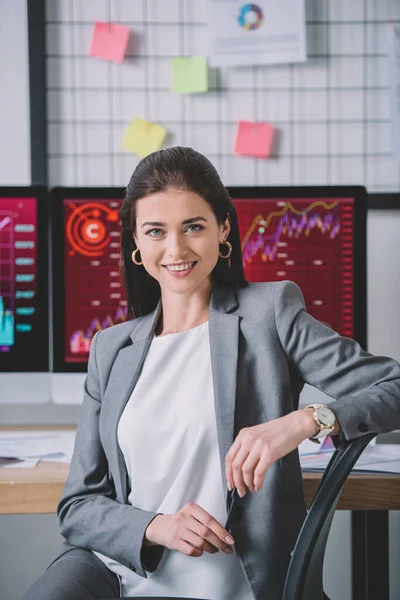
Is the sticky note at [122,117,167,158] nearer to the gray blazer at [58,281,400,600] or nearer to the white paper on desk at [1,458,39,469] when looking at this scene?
the gray blazer at [58,281,400,600]

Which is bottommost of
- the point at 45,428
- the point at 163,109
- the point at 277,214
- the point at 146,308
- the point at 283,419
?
the point at 45,428

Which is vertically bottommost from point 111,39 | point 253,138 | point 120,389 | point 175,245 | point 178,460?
point 178,460

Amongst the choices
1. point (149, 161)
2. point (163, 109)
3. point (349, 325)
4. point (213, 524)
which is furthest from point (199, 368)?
point (163, 109)

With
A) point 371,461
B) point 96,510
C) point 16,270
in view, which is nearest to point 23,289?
point 16,270

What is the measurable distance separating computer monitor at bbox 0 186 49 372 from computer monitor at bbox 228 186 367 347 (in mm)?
480

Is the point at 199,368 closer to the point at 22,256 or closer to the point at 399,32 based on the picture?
the point at 22,256

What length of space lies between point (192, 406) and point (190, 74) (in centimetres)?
107

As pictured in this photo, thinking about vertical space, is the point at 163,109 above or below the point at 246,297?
above

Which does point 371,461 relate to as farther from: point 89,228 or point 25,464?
point 89,228

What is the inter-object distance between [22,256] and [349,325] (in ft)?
2.60

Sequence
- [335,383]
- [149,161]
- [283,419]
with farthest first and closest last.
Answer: [149,161] → [335,383] → [283,419]

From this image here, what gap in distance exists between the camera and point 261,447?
0.99 metres

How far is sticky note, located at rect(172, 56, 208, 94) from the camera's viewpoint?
1927mm

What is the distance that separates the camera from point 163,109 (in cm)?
195
